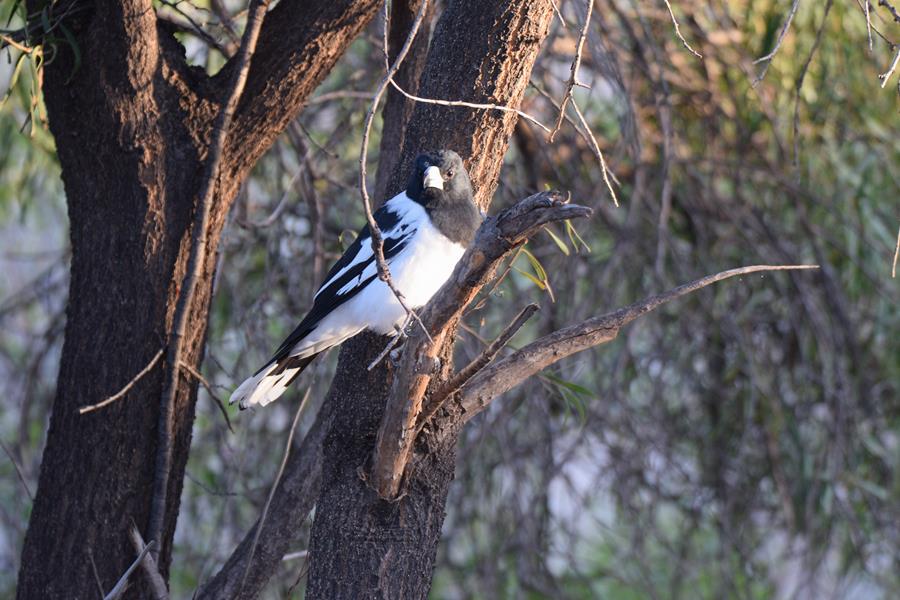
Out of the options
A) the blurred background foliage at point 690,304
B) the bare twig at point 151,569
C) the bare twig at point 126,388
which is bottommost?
the blurred background foliage at point 690,304

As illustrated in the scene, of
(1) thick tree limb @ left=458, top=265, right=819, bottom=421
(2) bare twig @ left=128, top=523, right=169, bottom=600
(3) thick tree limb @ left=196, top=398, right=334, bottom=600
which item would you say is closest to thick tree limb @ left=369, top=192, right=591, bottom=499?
(1) thick tree limb @ left=458, top=265, right=819, bottom=421

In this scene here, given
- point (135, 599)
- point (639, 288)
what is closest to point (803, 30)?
point (639, 288)

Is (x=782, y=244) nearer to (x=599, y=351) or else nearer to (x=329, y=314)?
(x=599, y=351)

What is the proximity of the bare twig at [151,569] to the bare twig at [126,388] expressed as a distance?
0.77 feet

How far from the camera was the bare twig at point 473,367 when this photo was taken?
1.49 m

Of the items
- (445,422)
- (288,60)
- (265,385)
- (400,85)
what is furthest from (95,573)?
(400,85)

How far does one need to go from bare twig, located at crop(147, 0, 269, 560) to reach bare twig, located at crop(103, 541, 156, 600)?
0.20 ft

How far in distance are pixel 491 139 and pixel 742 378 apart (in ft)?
6.44

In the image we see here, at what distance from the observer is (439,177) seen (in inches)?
80.3

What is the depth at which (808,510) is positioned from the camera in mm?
3135

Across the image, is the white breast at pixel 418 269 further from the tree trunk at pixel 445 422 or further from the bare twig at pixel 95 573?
the bare twig at pixel 95 573

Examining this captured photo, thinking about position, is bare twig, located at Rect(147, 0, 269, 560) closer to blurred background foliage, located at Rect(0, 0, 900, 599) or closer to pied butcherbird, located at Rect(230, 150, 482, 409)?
pied butcherbird, located at Rect(230, 150, 482, 409)

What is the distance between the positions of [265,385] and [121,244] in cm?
46

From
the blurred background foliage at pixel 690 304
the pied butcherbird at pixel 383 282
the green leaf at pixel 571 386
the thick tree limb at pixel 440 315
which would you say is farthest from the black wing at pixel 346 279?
the blurred background foliage at pixel 690 304
